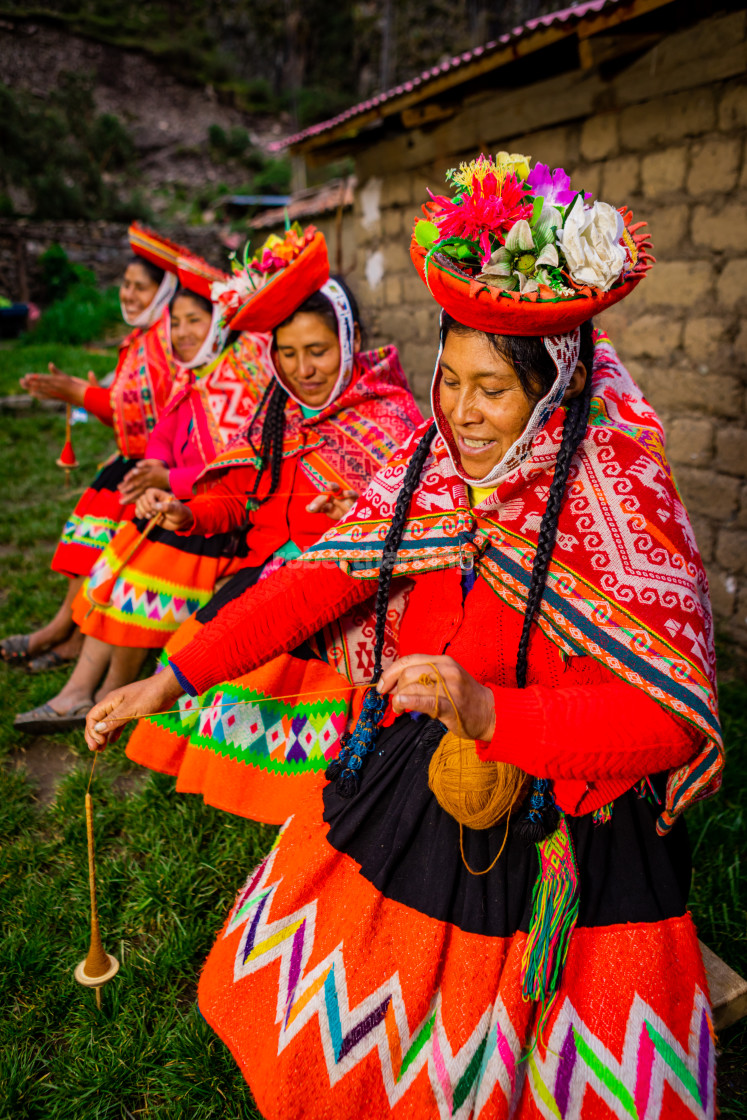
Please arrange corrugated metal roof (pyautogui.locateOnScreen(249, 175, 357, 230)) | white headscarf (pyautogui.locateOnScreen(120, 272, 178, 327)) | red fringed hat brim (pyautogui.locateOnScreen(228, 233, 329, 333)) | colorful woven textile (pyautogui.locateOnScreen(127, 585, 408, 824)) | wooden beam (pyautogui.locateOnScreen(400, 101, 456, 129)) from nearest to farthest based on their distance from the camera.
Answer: colorful woven textile (pyautogui.locateOnScreen(127, 585, 408, 824)), red fringed hat brim (pyautogui.locateOnScreen(228, 233, 329, 333)), white headscarf (pyautogui.locateOnScreen(120, 272, 178, 327)), wooden beam (pyautogui.locateOnScreen(400, 101, 456, 129)), corrugated metal roof (pyautogui.locateOnScreen(249, 175, 357, 230))

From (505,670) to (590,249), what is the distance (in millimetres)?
974

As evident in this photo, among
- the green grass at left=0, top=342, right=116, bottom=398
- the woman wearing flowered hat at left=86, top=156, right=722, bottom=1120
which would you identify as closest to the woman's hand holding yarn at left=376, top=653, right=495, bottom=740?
the woman wearing flowered hat at left=86, top=156, right=722, bottom=1120

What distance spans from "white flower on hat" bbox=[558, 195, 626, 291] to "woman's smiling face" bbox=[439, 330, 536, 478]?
9.4 inches

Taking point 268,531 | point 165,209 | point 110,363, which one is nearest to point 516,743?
point 268,531

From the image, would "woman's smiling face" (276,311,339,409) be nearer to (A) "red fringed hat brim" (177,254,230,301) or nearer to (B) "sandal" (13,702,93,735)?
(A) "red fringed hat brim" (177,254,230,301)

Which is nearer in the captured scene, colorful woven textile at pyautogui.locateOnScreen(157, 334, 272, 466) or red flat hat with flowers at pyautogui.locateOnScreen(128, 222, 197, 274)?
colorful woven textile at pyautogui.locateOnScreen(157, 334, 272, 466)

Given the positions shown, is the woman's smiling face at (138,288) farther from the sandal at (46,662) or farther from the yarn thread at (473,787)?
the yarn thread at (473,787)

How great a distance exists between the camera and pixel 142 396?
4.00 metres

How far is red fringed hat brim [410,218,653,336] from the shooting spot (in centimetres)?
147

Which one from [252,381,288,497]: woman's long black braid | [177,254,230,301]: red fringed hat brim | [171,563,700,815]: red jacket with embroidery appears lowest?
[171,563,700,815]: red jacket with embroidery

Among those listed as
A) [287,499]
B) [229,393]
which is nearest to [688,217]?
[229,393]

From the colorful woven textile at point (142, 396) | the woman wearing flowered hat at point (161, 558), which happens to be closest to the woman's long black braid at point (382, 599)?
the woman wearing flowered hat at point (161, 558)

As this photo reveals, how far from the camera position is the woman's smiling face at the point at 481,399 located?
1.60m

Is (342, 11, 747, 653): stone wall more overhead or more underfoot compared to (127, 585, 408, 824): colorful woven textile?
more overhead
